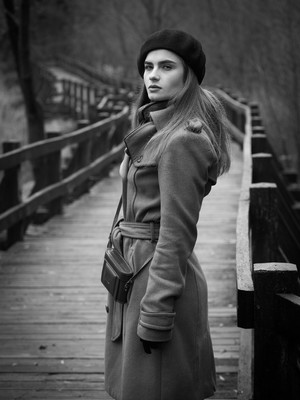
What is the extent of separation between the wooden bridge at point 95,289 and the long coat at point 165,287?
21cm

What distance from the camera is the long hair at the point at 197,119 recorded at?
9.23 ft

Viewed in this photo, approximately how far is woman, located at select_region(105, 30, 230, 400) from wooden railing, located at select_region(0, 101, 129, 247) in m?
4.29

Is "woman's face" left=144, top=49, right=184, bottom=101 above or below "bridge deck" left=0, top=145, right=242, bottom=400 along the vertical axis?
above

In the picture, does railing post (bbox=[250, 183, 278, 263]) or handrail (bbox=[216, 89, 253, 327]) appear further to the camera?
railing post (bbox=[250, 183, 278, 263])

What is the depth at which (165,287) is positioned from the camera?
272 cm

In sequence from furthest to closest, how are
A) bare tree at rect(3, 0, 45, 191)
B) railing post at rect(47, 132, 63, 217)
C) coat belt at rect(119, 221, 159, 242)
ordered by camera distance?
bare tree at rect(3, 0, 45, 191) < railing post at rect(47, 132, 63, 217) < coat belt at rect(119, 221, 159, 242)

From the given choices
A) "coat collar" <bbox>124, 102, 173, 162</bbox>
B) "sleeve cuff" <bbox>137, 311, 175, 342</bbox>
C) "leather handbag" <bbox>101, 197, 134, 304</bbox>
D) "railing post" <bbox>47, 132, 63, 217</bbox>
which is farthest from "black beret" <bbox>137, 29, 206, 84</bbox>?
"railing post" <bbox>47, 132, 63, 217</bbox>

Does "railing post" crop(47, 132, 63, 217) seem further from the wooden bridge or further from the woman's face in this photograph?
the woman's face

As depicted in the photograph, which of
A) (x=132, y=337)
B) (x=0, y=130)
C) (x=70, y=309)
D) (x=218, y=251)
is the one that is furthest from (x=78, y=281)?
(x=0, y=130)

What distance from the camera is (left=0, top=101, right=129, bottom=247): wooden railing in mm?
7508

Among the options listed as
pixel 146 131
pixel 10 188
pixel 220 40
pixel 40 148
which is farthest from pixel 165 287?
pixel 220 40

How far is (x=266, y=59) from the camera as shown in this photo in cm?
3428

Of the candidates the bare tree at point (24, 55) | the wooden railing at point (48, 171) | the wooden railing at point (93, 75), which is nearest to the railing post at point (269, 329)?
the wooden railing at point (48, 171)

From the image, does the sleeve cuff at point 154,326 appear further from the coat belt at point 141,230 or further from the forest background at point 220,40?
the forest background at point 220,40
